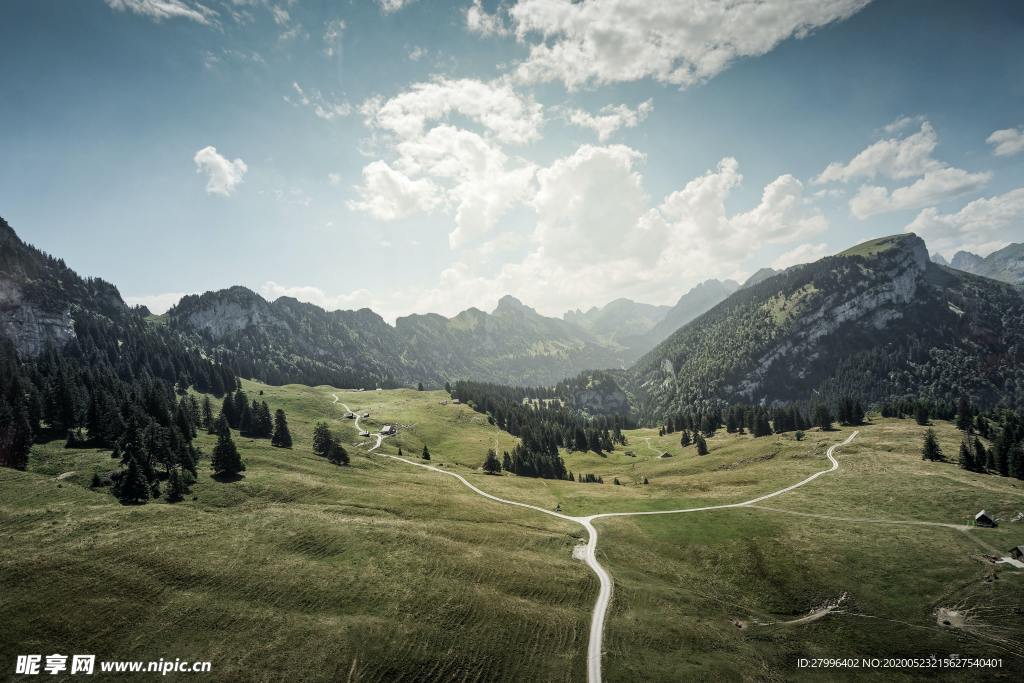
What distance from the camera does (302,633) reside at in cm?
3750

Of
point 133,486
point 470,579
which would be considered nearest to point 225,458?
point 133,486

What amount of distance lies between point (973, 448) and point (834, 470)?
153 feet

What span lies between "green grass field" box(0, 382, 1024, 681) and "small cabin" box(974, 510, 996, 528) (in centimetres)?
318

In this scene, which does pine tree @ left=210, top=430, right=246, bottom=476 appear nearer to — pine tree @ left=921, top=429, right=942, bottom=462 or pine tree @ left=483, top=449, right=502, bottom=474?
pine tree @ left=483, top=449, right=502, bottom=474

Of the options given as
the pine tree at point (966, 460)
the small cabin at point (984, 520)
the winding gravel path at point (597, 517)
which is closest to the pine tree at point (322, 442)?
the winding gravel path at point (597, 517)

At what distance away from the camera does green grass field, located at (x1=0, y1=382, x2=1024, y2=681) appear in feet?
119

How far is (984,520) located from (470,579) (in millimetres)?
80249

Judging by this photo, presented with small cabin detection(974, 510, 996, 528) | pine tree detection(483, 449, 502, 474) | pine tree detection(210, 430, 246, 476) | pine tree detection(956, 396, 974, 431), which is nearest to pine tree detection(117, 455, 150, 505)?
pine tree detection(210, 430, 246, 476)

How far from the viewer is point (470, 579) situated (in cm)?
5066

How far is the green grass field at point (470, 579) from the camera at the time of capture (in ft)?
119

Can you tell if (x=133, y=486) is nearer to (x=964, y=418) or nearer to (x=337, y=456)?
(x=337, y=456)

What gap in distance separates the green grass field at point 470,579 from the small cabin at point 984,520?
3176mm

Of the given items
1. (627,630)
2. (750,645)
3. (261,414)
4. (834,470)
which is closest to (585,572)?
(627,630)

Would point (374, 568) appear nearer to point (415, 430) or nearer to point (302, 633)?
point (302, 633)
